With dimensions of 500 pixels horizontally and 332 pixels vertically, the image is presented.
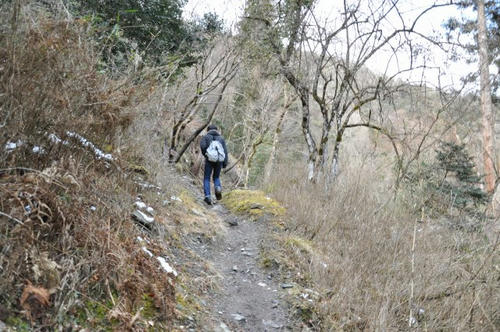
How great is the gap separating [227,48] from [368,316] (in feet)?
31.8

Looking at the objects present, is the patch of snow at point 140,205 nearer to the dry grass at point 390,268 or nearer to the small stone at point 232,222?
the dry grass at point 390,268

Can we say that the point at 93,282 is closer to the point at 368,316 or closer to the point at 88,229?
the point at 88,229

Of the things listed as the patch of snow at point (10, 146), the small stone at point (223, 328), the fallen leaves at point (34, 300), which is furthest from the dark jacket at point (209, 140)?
the fallen leaves at point (34, 300)

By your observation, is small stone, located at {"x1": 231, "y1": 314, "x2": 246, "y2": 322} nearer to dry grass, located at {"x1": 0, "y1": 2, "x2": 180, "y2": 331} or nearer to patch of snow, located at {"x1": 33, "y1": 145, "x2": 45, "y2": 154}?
dry grass, located at {"x1": 0, "y1": 2, "x2": 180, "y2": 331}

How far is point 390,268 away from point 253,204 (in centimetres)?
306

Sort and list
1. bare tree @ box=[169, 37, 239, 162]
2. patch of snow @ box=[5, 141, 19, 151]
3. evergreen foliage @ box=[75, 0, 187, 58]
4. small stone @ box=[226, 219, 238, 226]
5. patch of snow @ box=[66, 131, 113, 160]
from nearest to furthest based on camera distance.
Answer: patch of snow @ box=[5, 141, 19, 151] < patch of snow @ box=[66, 131, 113, 160] < small stone @ box=[226, 219, 238, 226] < evergreen foliage @ box=[75, 0, 187, 58] < bare tree @ box=[169, 37, 239, 162]

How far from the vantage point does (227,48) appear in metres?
11.4

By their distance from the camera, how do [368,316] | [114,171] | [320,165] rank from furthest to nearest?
[320,165]
[114,171]
[368,316]

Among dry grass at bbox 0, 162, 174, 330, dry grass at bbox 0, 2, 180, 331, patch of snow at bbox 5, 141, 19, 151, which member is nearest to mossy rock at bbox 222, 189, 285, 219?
dry grass at bbox 0, 2, 180, 331

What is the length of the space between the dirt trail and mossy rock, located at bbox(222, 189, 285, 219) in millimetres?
762

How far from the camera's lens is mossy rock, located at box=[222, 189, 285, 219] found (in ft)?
21.2

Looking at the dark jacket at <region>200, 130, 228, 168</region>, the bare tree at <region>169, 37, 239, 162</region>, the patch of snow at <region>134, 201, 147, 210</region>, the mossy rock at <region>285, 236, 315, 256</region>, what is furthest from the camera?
the bare tree at <region>169, 37, 239, 162</region>

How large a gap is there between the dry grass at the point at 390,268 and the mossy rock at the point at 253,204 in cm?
38

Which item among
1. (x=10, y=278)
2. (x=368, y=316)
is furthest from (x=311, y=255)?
(x=10, y=278)
